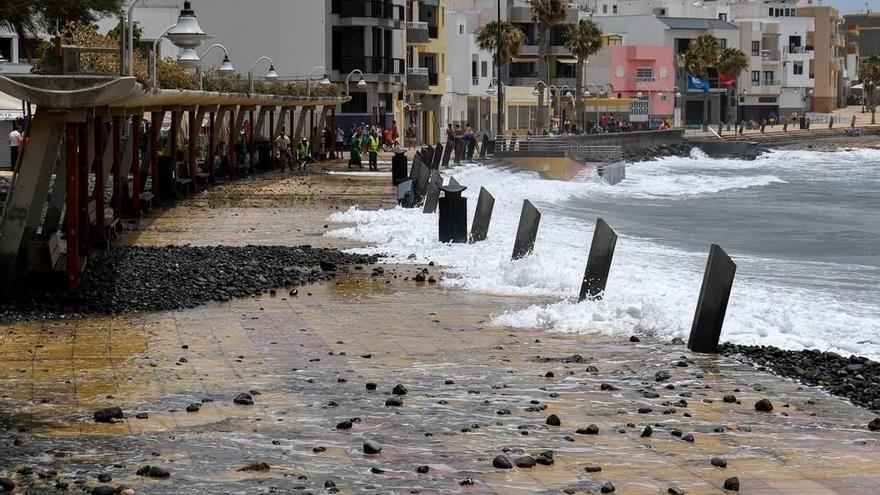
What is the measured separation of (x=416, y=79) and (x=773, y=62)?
72.4m

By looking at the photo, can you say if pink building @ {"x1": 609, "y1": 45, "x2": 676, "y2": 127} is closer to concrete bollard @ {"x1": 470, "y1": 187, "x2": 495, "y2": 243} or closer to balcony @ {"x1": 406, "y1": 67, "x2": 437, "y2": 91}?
balcony @ {"x1": 406, "y1": 67, "x2": 437, "y2": 91}

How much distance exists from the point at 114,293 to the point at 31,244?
1015mm

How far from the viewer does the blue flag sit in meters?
129

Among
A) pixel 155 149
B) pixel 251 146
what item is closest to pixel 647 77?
pixel 251 146

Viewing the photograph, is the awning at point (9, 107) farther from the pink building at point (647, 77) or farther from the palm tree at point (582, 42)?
the pink building at point (647, 77)

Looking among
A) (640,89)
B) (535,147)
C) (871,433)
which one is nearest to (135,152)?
(871,433)

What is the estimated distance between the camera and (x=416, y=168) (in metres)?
34.1

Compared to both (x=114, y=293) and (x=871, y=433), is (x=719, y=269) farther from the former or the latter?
(x=114, y=293)

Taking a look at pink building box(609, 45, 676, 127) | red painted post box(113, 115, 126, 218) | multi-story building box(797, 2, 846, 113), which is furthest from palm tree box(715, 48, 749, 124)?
red painted post box(113, 115, 126, 218)

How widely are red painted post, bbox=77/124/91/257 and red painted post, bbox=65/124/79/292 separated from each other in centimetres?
70

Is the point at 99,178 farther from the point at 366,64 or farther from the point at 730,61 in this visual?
the point at 730,61

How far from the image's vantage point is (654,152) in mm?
94688

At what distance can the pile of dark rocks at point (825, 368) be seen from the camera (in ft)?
38.4

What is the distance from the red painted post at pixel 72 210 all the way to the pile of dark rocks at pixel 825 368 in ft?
22.2
